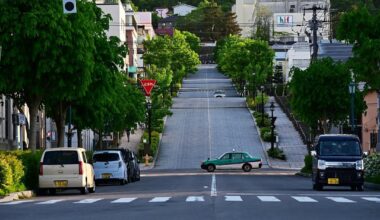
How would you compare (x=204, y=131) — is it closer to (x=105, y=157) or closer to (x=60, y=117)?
(x=60, y=117)

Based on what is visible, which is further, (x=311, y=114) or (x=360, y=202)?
(x=311, y=114)

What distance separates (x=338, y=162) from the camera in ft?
119

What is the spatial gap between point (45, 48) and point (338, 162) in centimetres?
1183

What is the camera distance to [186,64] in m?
160

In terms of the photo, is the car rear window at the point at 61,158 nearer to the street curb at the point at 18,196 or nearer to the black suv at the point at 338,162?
the street curb at the point at 18,196

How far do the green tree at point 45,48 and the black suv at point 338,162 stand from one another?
32.1ft

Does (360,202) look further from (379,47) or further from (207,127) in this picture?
(207,127)

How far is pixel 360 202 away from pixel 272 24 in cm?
16992

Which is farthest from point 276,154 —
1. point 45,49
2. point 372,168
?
point 45,49

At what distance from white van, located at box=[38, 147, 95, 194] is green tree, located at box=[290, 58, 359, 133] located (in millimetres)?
28073

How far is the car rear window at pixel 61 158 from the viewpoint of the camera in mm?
35531

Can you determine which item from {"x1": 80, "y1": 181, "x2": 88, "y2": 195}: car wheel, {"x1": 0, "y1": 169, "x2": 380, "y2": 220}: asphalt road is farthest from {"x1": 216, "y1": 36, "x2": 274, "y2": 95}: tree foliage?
{"x1": 0, "y1": 169, "x2": 380, "y2": 220}: asphalt road

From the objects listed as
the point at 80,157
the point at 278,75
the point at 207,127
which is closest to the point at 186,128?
the point at 207,127

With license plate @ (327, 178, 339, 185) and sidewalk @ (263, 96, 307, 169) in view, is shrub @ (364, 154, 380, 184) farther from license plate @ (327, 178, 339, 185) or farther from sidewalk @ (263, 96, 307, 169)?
sidewalk @ (263, 96, 307, 169)
